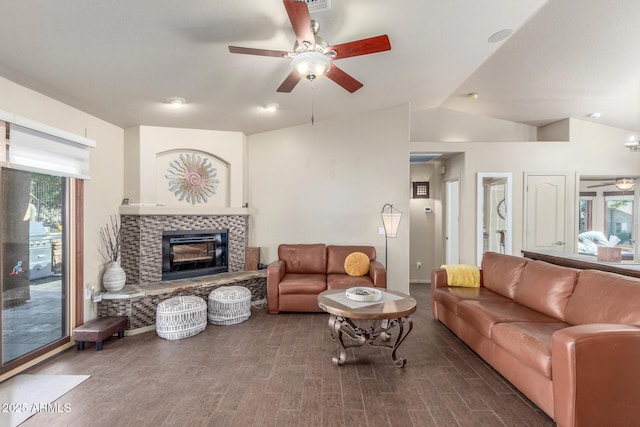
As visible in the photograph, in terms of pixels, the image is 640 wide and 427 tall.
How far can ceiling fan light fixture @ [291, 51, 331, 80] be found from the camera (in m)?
2.16

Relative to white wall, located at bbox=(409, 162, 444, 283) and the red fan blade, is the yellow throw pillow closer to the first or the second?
white wall, located at bbox=(409, 162, 444, 283)

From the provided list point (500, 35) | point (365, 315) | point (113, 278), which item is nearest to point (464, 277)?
point (365, 315)

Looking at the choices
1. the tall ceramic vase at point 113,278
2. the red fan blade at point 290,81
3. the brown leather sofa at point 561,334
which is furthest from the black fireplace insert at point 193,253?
the brown leather sofa at point 561,334

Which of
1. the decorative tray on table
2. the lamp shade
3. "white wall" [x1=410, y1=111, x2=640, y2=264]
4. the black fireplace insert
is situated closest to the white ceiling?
"white wall" [x1=410, y1=111, x2=640, y2=264]

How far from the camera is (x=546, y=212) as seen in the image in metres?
5.46

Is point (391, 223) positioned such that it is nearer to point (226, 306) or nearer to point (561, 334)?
point (226, 306)

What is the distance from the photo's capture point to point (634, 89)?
14.0 ft

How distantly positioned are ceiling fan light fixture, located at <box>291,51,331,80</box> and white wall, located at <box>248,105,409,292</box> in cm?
290

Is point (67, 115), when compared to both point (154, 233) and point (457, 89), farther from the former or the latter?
point (457, 89)

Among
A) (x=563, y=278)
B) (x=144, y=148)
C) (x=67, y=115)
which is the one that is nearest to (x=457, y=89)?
(x=563, y=278)

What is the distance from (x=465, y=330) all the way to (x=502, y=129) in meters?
4.38

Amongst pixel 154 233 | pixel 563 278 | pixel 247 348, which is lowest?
pixel 247 348

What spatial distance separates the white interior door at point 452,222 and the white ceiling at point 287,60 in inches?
72.2

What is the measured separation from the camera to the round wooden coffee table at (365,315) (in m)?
2.66
